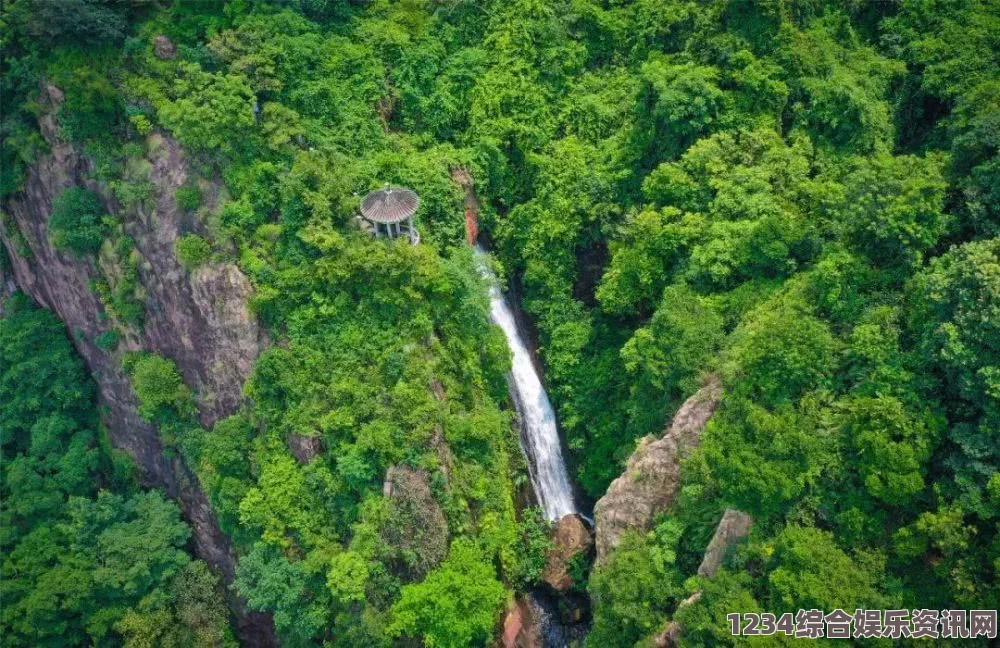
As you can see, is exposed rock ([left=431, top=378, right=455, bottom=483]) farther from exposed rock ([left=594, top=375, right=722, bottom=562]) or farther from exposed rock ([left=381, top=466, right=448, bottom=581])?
exposed rock ([left=594, top=375, right=722, bottom=562])

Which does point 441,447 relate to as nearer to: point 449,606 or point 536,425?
point 449,606

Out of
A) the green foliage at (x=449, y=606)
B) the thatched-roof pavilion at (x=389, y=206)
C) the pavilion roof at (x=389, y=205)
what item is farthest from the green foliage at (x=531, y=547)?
the pavilion roof at (x=389, y=205)

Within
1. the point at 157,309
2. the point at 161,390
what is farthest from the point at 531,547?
the point at 157,309

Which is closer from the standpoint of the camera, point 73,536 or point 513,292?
point 73,536

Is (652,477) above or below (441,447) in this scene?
above

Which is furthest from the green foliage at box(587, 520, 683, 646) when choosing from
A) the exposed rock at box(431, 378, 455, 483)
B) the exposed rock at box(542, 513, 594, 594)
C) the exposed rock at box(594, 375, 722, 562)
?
the exposed rock at box(431, 378, 455, 483)

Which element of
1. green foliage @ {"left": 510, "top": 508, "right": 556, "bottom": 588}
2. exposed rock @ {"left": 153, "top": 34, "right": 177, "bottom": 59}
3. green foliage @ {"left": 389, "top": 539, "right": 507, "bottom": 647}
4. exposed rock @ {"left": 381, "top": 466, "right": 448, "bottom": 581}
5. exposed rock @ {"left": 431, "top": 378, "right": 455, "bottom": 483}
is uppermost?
exposed rock @ {"left": 153, "top": 34, "right": 177, "bottom": 59}
